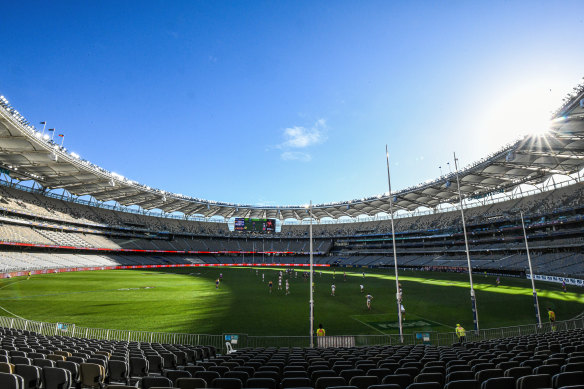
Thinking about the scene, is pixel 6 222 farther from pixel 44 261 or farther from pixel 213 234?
pixel 213 234

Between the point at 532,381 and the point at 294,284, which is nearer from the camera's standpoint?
the point at 532,381

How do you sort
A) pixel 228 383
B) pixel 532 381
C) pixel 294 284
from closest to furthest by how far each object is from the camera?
pixel 532 381
pixel 228 383
pixel 294 284

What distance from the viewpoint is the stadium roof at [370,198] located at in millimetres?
32781

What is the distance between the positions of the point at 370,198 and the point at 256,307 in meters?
52.7

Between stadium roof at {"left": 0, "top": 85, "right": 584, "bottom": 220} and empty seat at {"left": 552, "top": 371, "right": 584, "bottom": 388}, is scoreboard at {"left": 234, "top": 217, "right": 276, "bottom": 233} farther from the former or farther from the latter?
empty seat at {"left": 552, "top": 371, "right": 584, "bottom": 388}

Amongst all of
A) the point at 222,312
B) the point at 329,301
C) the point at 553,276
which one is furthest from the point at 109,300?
the point at 553,276

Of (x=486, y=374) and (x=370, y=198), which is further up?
(x=370, y=198)

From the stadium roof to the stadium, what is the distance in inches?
13.7

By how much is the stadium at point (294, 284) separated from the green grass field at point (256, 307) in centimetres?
23

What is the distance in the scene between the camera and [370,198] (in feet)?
234

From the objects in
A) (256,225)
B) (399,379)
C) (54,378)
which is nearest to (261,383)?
(399,379)

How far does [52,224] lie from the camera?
56.4 metres

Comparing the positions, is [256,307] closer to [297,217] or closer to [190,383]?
[190,383]

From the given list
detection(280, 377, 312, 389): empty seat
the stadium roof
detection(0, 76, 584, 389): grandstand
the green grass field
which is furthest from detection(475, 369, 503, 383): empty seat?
the stadium roof
